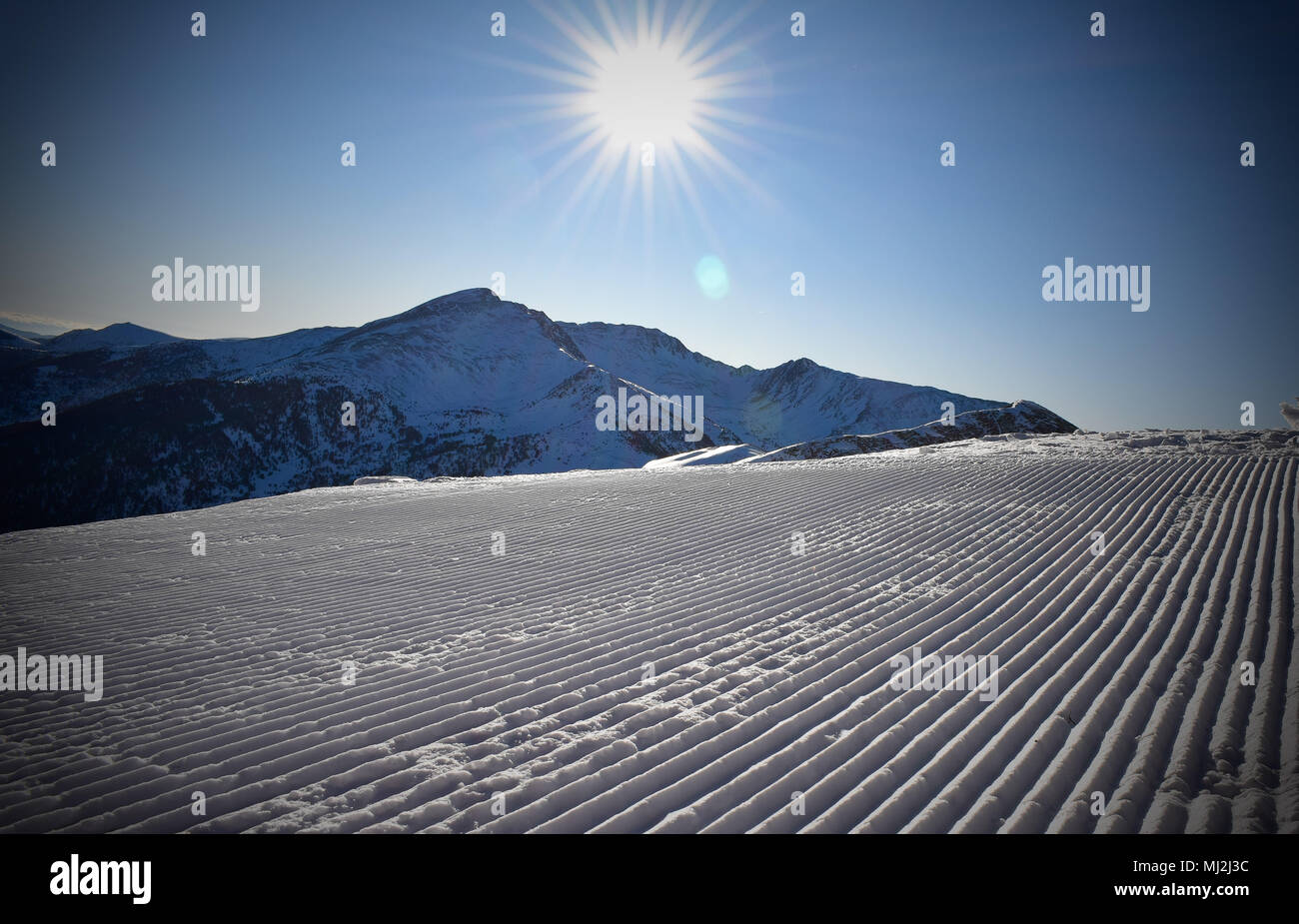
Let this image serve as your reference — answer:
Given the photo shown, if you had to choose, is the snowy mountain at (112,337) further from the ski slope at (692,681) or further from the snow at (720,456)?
the ski slope at (692,681)

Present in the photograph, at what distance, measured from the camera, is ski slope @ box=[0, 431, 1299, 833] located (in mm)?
2979

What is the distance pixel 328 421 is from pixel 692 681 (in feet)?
214

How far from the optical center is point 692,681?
4391 millimetres

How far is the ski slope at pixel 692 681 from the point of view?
2.98m

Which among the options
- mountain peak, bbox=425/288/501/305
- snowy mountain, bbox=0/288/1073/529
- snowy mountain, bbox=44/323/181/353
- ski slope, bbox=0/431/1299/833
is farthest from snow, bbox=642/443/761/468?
snowy mountain, bbox=44/323/181/353

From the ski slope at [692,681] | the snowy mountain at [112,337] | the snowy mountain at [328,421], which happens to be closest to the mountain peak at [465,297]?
the snowy mountain at [328,421]

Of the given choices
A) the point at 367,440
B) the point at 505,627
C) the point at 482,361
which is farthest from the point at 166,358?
the point at 505,627

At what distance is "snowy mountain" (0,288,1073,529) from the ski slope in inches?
1133

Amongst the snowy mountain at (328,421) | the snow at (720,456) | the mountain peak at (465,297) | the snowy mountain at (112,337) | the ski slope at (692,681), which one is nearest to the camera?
the ski slope at (692,681)

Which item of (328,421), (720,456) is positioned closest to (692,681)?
(720,456)

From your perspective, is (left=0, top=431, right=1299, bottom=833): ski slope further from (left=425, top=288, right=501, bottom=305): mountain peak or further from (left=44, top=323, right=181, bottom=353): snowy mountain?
(left=44, top=323, right=181, bottom=353): snowy mountain

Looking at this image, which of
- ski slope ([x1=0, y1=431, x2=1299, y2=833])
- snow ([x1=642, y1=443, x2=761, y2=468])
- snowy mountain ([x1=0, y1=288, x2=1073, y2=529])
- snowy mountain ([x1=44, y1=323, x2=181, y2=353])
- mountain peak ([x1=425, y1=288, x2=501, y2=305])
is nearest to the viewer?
ski slope ([x1=0, y1=431, x2=1299, y2=833])

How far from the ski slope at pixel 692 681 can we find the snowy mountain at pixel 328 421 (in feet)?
94.4

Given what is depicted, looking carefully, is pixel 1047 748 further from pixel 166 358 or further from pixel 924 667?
pixel 166 358
